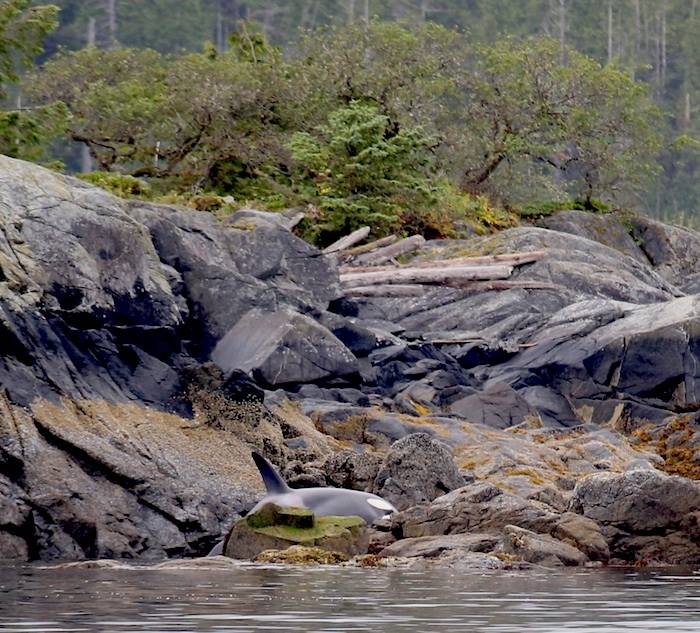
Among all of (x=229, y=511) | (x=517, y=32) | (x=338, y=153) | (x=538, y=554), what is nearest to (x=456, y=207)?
(x=338, y=153)

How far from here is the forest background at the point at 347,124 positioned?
1316 inches

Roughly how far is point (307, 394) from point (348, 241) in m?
8.60

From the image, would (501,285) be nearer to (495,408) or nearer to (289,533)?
(495,408)

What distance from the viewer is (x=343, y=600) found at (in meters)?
12.3

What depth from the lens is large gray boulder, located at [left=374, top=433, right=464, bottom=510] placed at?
19.1 metres

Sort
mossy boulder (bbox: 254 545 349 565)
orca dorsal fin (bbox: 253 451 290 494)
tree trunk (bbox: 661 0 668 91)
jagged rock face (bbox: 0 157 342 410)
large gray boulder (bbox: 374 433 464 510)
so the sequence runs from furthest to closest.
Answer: tree trunk (bbox: 661 0 668 91) < jagged rock face (bbox: 0 157 342 410) < large gray boulder (bbox: 374 433 464 510) < orca dorsal fin (bbox: 253 451 290 494) < mossy boulder (bbox: 254 545 349 565)

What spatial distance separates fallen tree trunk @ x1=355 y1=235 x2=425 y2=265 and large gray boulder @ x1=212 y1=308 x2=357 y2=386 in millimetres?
7230

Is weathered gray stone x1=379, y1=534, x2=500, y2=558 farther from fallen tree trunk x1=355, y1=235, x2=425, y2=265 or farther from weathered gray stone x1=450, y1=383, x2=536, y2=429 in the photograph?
fallen tree trunk x1=355, y1=235, x2=425, y2=265

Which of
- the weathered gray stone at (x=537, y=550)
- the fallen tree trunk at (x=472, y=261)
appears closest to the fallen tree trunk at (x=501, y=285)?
the fallen tree trunk at (x=472, y=261)

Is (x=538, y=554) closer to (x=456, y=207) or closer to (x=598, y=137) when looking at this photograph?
(x=456, y=207)

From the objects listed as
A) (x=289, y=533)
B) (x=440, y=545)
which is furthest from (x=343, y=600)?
(x=289, y=533)

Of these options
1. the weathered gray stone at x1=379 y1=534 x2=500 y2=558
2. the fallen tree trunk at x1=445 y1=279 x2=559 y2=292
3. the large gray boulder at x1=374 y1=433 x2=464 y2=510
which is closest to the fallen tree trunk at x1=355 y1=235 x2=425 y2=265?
the fallen tree trunk at x1=445 y1=279 x2=559 y2=292

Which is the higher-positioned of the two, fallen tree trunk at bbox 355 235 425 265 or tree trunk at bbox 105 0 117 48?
tree trunk at bbox 105 0 117 48

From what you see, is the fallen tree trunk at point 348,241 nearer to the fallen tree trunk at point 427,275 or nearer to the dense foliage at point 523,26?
the fallen tree trunk at point 427,275
